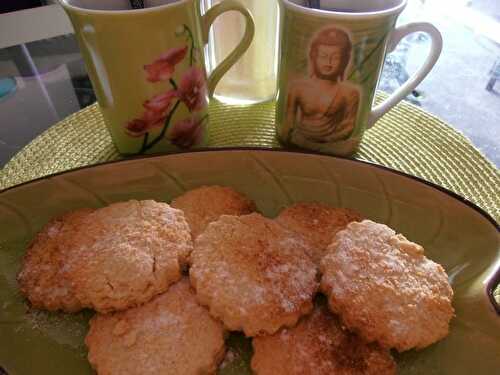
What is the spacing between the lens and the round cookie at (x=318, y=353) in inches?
22.9

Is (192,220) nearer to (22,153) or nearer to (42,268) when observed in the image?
(42,268)

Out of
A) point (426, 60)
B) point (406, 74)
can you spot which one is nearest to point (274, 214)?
point (426, 60)

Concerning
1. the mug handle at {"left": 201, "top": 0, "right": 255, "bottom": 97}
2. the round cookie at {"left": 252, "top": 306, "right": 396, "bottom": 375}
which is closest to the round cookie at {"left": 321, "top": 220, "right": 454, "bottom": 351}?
the round cookie at {"left": 252, "top": 306, "right": 396, "bottom": 375}

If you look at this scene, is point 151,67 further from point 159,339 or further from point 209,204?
point 159,339

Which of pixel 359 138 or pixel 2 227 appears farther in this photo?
pixel 359 138

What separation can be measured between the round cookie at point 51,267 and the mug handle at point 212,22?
15.1 inches

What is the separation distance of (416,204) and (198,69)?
0.47 meters

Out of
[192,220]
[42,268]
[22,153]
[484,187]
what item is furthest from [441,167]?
[22,153]

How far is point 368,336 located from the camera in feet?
1.94

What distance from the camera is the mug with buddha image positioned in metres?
0.73

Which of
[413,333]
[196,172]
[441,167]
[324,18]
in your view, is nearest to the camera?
[413,333]

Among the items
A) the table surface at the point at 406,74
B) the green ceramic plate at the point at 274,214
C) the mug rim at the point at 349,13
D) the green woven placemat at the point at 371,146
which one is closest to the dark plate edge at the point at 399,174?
the green ceramic plate at the point at 274,214

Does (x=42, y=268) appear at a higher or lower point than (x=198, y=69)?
lower

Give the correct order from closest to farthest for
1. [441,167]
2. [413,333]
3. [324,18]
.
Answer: [413,333], [324,18], [441,167]
